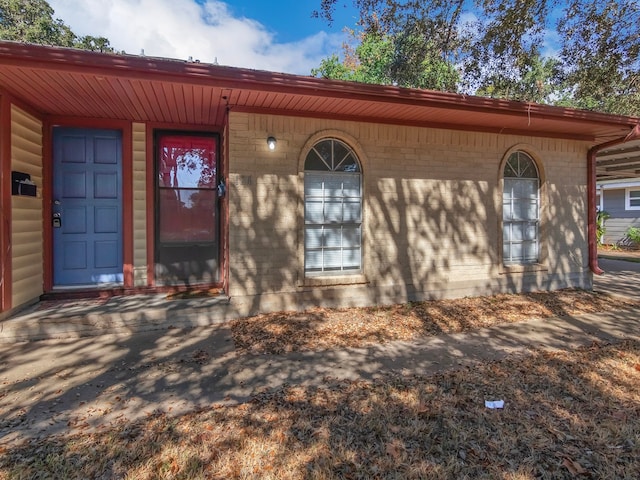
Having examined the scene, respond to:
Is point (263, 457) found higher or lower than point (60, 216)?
lower

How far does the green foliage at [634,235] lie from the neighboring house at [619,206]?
41 centimetres

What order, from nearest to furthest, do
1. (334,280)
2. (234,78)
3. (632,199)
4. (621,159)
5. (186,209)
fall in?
(234,78) < (334,280) < (186,209) < (621,159) < (632,199)

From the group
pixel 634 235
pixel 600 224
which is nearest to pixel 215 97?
pixel 634 235

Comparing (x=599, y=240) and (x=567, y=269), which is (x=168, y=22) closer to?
(x=567, y=269)

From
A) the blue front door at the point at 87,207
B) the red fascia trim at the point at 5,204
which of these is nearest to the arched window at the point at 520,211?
the blue front door at the point at 87,207

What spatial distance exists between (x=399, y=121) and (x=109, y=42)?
764 inches

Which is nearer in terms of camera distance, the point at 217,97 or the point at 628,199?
the point at 217,97

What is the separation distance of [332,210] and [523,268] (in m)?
3.73

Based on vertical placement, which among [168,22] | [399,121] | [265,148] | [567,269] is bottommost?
[567,269]

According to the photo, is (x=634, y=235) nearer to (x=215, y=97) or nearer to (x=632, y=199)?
(x=632, y=199)

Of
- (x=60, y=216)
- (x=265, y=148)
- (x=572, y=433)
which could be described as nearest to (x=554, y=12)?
(x=265, y=148)

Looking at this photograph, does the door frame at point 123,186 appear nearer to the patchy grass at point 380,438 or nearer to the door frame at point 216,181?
the door frame at point 216,181

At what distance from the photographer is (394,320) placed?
5.02 m

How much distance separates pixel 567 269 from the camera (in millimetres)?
6969
